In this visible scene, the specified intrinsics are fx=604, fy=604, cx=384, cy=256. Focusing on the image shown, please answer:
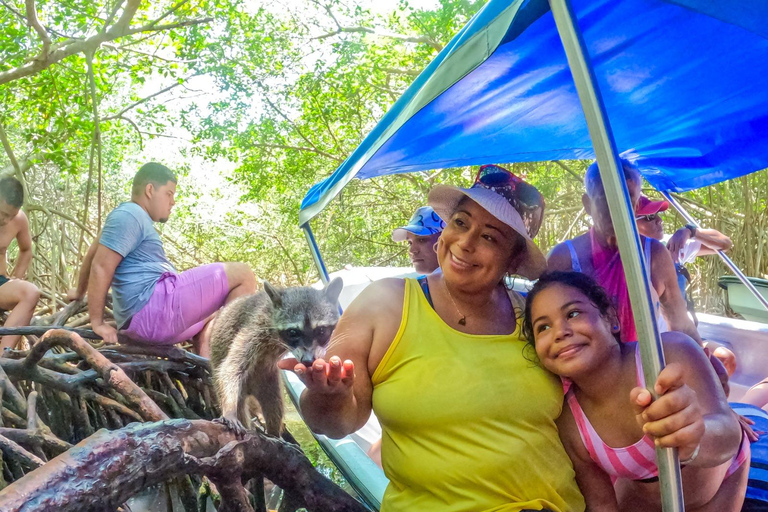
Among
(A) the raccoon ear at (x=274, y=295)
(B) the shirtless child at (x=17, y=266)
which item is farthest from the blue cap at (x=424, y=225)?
(B) the shirtless child at (x=17, y=266)

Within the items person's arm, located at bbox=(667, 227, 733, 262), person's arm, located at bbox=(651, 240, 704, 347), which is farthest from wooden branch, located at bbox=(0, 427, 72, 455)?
person's arm, located at bbox=(667, 227, 733, 262)

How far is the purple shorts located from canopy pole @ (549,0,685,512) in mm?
3404

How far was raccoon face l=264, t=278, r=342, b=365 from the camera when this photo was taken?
355 centimetres

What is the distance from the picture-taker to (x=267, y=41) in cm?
903

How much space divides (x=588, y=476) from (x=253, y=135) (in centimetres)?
891

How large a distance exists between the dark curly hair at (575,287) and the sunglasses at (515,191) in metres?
0.26

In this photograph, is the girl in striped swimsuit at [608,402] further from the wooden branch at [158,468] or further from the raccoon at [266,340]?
the raccoon at [266,340]

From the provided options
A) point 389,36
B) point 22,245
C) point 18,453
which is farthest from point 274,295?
point 389,36

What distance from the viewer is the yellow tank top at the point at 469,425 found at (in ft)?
5.57

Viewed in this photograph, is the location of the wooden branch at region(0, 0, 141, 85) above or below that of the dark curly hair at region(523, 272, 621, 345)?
above

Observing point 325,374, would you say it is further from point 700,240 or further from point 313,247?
point 700,240

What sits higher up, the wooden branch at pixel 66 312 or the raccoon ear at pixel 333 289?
the raccoon ear at pixel 333 289

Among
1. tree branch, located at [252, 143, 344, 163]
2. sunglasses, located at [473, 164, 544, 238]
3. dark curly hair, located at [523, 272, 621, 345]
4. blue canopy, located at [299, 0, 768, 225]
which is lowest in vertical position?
dark curly hair, located at [523, 272, 621, 345]

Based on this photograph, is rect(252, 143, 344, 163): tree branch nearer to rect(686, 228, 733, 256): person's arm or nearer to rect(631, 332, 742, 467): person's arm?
rect(686, 228, 733, 256): person's arm
